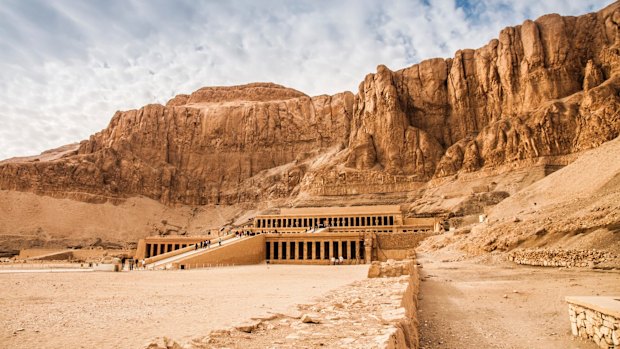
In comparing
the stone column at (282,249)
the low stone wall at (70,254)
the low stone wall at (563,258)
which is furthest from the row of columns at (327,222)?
the low stone wall at (563,258)

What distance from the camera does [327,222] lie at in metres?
66.6

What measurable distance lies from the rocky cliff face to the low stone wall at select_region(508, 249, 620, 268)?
46.5 metres

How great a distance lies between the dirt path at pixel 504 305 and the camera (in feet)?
31.7

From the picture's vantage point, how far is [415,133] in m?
87.1

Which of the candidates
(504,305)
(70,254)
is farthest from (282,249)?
(504,305)

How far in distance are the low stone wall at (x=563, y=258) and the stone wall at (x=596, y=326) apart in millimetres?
12458

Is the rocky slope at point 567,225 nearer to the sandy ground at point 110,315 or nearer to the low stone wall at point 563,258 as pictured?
the low stone wall at point 563,258

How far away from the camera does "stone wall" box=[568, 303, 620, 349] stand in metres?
7.82

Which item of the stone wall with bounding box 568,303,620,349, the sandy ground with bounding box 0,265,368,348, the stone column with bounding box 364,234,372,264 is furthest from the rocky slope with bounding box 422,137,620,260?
the sandy ground with bounding box 0,265,368,348

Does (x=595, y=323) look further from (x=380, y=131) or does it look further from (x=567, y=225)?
(x=380, y=131)

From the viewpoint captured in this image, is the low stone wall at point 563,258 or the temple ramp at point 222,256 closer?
A: the low stone wall at point 563,258

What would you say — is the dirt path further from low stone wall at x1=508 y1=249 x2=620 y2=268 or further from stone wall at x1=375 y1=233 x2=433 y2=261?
stone wall at x1=375 y1=233 x2=433 y2=261

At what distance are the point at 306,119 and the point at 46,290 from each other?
102 m

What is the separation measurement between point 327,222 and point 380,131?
30556mm
